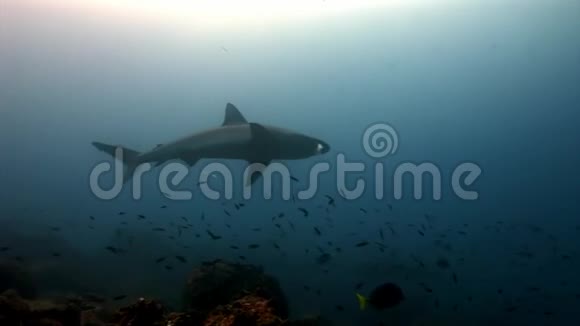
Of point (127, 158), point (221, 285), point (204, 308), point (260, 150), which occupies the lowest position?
point (204, 308)

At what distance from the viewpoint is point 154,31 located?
20.0m

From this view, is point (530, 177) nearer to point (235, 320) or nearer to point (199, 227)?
point (199, 227)

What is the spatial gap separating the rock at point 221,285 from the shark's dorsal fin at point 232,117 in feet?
7.31

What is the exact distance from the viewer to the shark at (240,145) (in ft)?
25.8

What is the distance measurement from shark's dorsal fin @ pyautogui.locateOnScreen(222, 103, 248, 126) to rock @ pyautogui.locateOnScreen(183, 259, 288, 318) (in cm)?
223

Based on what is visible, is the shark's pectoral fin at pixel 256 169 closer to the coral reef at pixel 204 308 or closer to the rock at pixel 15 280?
the coral reef at pixel 204 308

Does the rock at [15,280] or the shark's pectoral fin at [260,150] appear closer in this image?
the shark's pectoral fin at [260,150]

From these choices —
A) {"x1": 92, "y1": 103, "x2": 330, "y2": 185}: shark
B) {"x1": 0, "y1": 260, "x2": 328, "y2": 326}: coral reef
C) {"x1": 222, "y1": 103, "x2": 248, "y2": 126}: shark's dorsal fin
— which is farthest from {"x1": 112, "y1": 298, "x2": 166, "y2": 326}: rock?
{"x1": 222, "y1": 103, "x2": 248, "y2": 126}: shark's dorsal fin

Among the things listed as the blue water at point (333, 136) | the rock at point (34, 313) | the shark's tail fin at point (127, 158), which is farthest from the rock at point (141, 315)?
the blue water at point (333, 136)

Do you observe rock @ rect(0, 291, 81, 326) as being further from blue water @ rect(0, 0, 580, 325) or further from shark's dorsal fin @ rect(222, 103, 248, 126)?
blue water @ rect(0, 0, 580, 325)

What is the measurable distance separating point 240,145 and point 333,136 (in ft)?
78.2

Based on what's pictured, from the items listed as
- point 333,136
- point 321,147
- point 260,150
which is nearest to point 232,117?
point 260,150

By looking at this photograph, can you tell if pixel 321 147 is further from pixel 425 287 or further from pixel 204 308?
pixel 425 287

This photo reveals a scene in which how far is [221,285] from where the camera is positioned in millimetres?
6906
